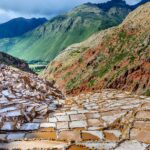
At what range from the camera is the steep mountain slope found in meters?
44.2

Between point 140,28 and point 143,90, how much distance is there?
15.4 metres

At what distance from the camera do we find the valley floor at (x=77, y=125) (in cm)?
589

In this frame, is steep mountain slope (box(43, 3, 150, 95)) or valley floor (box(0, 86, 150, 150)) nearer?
valley floor (box(0, 86, 150, 150))

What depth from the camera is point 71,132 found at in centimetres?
672

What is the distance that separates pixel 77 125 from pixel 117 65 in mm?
41461

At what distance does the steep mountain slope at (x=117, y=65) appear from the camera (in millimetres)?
44219

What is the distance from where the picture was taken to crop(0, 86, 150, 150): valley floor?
232 inches

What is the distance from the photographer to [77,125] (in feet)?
23.6

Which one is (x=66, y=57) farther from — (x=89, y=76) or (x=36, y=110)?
(x=36, y=110)

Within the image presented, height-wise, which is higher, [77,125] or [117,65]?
[117,65]

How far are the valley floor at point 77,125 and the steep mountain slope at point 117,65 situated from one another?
99.9 ft

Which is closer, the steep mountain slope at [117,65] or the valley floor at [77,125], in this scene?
the valley floor at [77,125]

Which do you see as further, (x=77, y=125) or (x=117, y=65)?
(x=117, y=65)

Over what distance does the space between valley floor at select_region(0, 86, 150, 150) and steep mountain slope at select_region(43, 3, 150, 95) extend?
30.5 m
